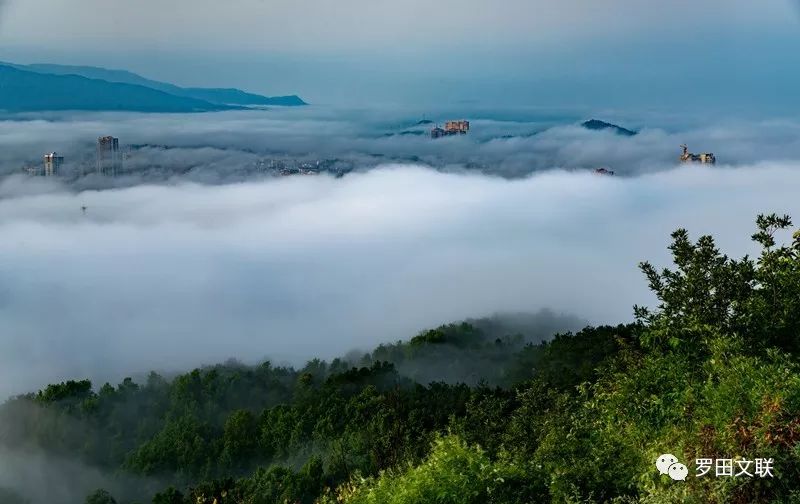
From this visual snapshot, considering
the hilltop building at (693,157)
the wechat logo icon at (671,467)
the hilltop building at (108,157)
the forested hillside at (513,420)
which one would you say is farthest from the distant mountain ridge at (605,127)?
the wechat logo icon at (671,467)

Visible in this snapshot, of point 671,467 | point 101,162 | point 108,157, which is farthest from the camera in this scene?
point 108,157

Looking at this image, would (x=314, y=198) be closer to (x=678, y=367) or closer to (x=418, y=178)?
(x=418, y=178)

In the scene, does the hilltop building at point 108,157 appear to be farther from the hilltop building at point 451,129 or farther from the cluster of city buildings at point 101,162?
the hilltop building at point 451,129

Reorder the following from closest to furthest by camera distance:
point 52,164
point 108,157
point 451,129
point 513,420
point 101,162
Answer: point 513,420 < point 52,164 < point 101,162 < point 108,157 < point 451,129

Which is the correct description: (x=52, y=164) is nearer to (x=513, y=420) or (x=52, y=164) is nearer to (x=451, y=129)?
(x=451, y=129)

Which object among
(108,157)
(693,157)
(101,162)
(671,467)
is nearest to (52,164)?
(101,162)

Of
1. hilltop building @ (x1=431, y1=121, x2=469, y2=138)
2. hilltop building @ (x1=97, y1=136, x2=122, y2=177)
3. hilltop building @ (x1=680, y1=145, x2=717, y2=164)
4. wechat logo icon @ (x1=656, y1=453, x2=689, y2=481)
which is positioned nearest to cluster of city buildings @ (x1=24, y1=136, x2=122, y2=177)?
hilltop building @ (x1=97, y1=136, x2=122, y2=177)
